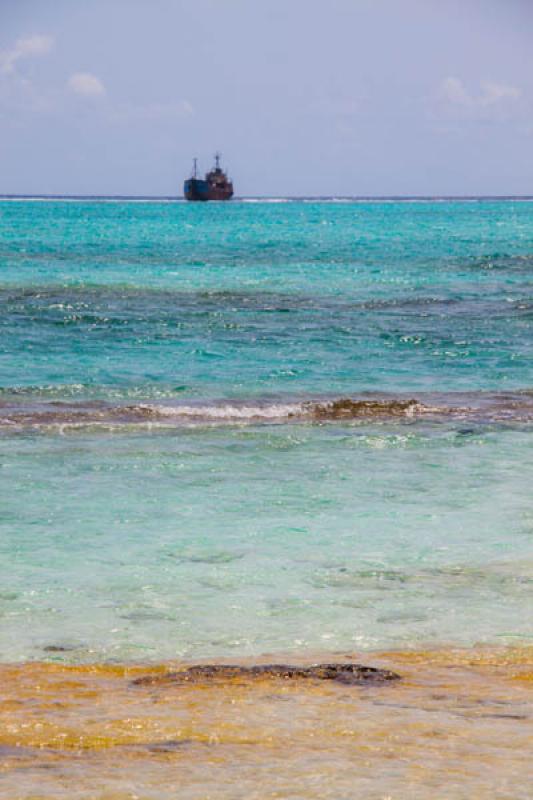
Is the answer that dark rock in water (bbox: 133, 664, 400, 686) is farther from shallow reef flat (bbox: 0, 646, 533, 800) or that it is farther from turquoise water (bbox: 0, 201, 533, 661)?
turquoise water (bbox: 0, 201, 533, 661)

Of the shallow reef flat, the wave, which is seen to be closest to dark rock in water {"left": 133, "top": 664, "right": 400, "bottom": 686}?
the shallow reef flat

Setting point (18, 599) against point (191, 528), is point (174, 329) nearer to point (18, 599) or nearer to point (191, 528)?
point (191, 528)

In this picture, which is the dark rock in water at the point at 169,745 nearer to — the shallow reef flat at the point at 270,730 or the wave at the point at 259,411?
the shallow reef flat at the point at 270,730

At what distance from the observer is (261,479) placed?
43.0 feet

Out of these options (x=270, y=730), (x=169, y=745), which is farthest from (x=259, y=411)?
(x=169, y=745)

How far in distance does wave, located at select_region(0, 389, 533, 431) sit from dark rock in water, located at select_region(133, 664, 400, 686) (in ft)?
31.8

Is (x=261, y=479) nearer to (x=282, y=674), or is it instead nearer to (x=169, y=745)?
(x=282, y=674)

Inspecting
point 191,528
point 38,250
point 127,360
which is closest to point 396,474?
point 191,528

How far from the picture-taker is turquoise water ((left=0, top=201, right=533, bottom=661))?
27.3ft

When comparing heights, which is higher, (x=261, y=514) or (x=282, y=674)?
(x=282, y=674)

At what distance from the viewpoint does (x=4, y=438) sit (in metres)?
15.4

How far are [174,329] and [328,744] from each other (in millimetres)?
23443

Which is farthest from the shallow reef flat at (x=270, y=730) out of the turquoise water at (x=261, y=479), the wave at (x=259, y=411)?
the wave at (x=259, y=411)

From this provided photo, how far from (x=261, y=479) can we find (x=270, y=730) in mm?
7215
